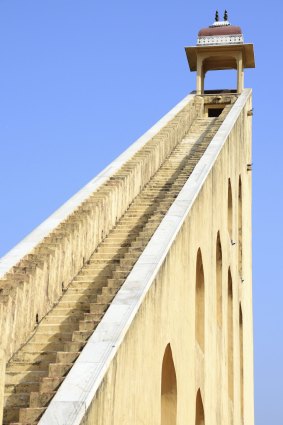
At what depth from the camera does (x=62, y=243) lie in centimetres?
724

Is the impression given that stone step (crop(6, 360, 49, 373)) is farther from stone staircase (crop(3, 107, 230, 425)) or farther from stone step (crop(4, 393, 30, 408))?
stone step (crop(4, 393, 30, 408))

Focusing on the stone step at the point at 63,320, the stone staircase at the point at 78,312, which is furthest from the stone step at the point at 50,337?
the stone step at the point at 63,320

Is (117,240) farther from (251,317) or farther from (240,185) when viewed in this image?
(251,317)

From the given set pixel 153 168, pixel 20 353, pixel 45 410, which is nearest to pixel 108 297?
pixel 20 353

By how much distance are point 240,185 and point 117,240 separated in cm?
737

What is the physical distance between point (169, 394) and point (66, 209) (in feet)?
7.97

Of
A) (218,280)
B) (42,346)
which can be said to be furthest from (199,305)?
(42,346)

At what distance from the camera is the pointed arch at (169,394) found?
7066 mm

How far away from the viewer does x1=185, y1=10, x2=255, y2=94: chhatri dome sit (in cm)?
1841

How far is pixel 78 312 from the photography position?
21.9 ft

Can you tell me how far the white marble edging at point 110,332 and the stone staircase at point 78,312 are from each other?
198 mm

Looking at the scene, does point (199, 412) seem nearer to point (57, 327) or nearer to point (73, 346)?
point (57, 327)

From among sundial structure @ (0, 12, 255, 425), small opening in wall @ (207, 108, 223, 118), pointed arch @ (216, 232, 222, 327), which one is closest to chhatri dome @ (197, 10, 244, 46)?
small opening in wall @ (207, 108, 223, 118)

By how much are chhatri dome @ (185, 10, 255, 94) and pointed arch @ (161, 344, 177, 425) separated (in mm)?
11841
